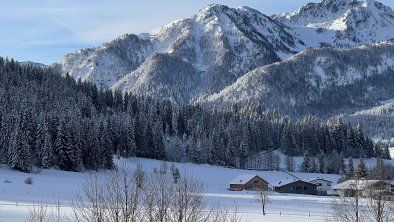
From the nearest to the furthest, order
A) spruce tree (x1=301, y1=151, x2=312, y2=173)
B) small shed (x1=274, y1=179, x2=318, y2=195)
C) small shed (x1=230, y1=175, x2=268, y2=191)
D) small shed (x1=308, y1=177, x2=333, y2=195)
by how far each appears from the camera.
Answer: small shed (x1=230, y1=175, x2=268, y2=191) → small shed (x1=274, y1=179, x2=318, y2=195) → small shed (x1=308, y1=177, x2=333, y2=195) → spruce tree (x1=301, y1=151, x2=312, y2=173)

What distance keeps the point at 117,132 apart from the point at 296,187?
4705 centimetres

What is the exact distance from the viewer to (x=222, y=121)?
186 metres

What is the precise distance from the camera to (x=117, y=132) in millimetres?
138625

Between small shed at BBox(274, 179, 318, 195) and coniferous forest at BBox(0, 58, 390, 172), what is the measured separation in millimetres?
30960

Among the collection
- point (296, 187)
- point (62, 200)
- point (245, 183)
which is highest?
point (245, 183)

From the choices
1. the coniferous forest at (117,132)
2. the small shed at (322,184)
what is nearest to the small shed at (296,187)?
the small shed at (322,184)

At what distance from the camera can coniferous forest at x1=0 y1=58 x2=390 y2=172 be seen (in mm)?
100938

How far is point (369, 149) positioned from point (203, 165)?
70.6 metres

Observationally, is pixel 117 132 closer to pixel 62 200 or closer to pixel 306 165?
pixel 306 165

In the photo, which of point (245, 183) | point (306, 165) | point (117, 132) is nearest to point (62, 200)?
point (245, 183)

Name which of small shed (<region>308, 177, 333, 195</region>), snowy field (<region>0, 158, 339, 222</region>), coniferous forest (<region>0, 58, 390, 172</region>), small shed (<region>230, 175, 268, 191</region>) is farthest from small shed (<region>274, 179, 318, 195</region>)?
snowy field (<region>0, 158, 339, 222</region>)

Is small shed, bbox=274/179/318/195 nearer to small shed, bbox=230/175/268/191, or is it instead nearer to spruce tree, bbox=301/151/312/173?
small shed, bbox=230/175/268/191

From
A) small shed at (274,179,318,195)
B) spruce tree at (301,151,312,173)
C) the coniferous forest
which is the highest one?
the coniferous forest

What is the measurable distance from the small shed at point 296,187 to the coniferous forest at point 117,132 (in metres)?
31.0
